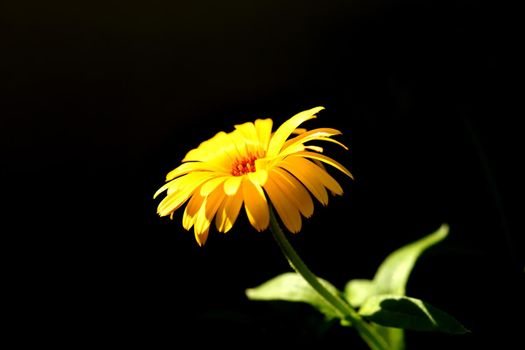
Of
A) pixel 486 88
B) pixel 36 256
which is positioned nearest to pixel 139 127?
pixel 36 256

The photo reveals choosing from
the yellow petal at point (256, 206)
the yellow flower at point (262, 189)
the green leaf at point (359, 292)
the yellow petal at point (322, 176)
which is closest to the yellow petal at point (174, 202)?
the yellow flower at point (262, 189)

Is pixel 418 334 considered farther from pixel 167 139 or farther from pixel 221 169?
pixel 167 139

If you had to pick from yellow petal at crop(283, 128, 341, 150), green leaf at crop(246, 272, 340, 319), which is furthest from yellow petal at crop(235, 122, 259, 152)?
green leaf at crop(246, 272, 340, 319)

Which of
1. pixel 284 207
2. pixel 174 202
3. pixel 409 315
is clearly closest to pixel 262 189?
pixel 284 207

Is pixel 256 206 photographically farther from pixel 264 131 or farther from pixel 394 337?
pixel 394 337

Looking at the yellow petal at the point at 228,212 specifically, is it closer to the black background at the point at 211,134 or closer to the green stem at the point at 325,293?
the green stem at the point at 325,293

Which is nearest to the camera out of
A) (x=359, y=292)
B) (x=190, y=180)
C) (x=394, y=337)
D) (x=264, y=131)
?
(x=190, y=180)
